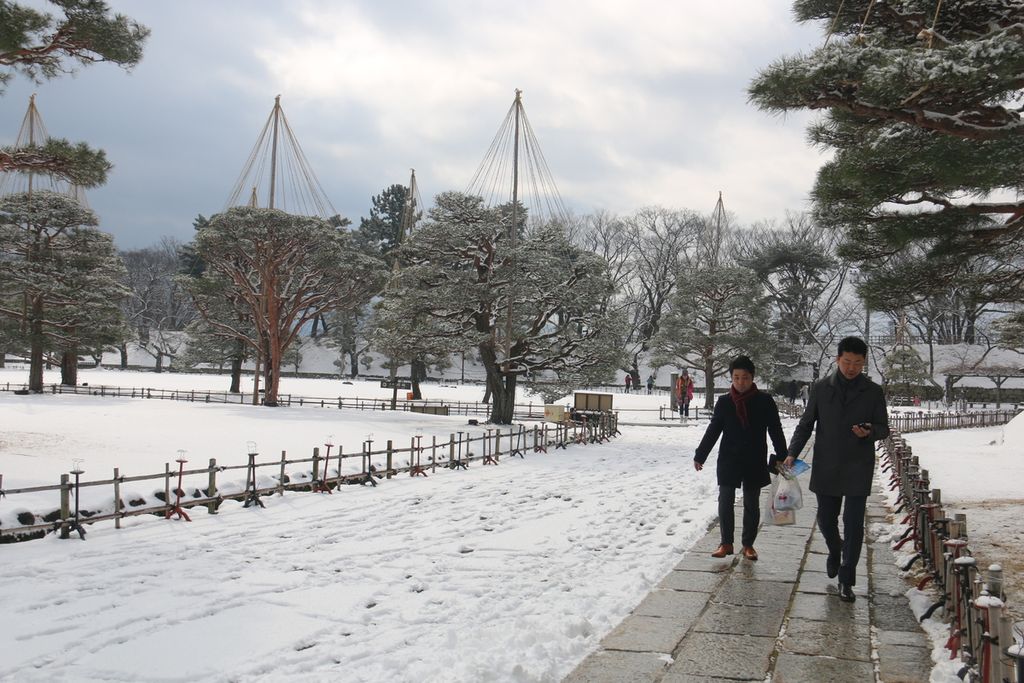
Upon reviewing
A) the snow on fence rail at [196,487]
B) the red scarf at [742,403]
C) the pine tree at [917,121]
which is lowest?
the snow on fence rail at [196,487]

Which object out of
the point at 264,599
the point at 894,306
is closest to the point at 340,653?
the point at 264,599

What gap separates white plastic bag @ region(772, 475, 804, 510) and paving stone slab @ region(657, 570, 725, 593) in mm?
697

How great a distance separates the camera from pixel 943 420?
1154 inches

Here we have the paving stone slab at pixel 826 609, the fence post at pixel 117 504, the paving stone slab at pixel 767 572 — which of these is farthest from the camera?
the fence post at pixel 117 504

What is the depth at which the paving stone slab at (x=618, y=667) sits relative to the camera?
151 inches

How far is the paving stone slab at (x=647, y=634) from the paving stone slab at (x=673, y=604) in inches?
3.2

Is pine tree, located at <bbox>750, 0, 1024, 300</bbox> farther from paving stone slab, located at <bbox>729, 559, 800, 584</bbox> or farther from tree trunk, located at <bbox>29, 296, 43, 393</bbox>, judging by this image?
tree trunk, located at <bbox>29, 296, 43, 393</bbox>

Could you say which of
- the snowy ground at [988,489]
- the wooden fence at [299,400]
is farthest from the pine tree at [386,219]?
the snowy ground at [988,489]

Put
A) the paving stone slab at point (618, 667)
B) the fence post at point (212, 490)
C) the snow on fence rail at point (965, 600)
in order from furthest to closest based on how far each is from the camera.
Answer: the fence post at point (212, 490)
the paving stone slab at point (618, 667)
the snow on fence rail at point (965, 600)

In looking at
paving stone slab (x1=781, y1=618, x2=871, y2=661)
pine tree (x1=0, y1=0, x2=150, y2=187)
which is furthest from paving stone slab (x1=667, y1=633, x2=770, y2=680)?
pine tree (x1=0, y1=0, x2=150, y2=187)

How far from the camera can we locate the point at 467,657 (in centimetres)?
421

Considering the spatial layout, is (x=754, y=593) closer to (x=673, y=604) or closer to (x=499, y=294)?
(x=673, y=604)

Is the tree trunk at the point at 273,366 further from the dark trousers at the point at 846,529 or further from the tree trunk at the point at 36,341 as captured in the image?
the dark trousers at the point at 846,529

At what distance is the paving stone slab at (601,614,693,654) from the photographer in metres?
4.32
